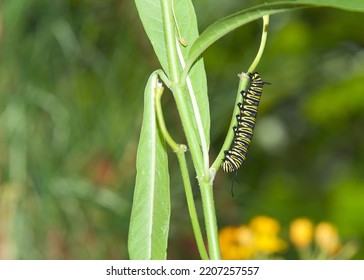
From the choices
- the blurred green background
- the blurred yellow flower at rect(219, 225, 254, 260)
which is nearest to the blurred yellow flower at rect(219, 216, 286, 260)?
the blurred yellow flower at rect(219, 225, 254, 260)

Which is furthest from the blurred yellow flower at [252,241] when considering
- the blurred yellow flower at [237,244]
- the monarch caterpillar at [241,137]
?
the monarch caterpillar at [241,137]

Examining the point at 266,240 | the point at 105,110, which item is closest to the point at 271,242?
the point at 266,240

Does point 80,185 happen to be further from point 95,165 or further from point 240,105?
point 240,105

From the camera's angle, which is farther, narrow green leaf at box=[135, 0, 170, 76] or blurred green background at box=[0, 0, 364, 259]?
blurred green background at box=[0, 0, 364, 259]

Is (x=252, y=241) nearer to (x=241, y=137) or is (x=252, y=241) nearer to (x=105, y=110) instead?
(x=241, y=137)

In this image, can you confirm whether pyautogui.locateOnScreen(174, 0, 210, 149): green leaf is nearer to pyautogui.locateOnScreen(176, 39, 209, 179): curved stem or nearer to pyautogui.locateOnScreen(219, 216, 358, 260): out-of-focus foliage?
pyautogui.locateOnScreen(176, 39, 209, 179): curved stem
